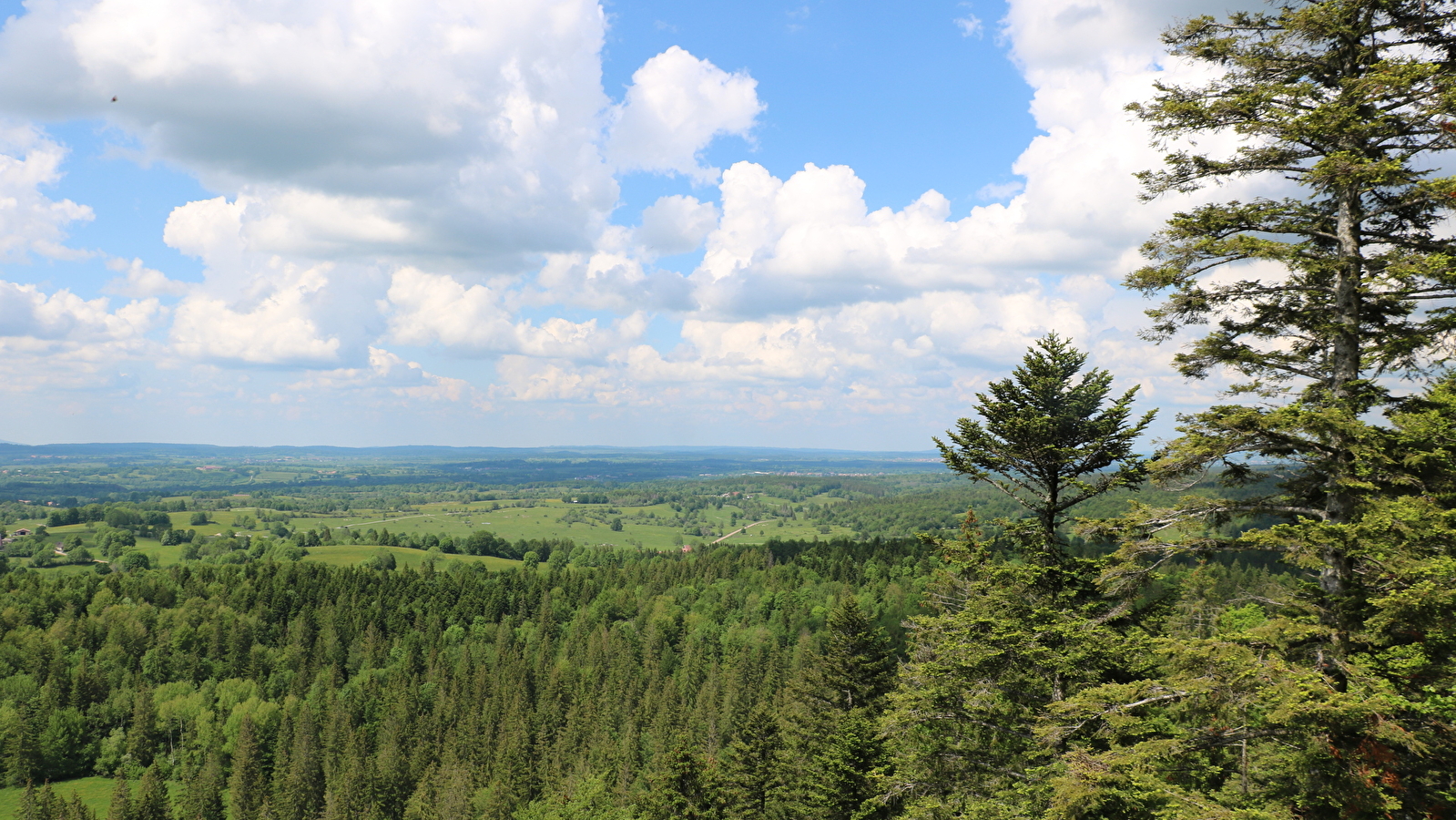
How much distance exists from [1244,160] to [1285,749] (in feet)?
37.7

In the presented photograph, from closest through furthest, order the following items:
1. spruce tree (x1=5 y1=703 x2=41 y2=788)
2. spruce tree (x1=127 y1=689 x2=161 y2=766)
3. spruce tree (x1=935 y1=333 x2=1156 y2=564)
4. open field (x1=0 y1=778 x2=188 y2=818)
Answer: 1. spruce tree (x1=935 y1=333 x2=1156 y2=564)
2. open field (x1=0 y1=778 x2=188 y2=818)
3. spruce tree (x1=5 y1=703 x2=41 y2=788)
4. spruce tree (x1=127 y1=689 x2=161 y2=766)

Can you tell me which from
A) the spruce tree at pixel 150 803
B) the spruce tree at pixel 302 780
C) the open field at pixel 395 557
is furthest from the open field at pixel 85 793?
the open field at pixel 395 557

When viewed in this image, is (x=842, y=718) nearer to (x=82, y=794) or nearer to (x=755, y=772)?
(x=755, y=772)

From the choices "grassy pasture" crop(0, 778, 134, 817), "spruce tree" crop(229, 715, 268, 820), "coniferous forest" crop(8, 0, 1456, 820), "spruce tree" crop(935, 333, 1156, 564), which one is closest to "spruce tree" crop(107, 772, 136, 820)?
"spruce tree" crop(229, 715, 268, 820)

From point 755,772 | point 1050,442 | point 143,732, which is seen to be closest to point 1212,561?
point 1050,442

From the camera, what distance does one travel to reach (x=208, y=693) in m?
103

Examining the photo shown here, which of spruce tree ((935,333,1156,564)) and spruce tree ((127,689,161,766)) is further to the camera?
spruce tree ((127,689,161,766))

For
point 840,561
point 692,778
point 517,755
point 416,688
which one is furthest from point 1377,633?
point 840,561

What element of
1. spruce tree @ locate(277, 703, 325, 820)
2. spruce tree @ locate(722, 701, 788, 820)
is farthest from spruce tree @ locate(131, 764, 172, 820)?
spruce tree @ locate(722, 701, 788, 820)

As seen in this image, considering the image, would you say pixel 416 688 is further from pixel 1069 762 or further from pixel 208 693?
pixel 1069 762

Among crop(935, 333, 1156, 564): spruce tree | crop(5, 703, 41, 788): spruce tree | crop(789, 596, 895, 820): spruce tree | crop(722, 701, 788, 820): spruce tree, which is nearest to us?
crop(935, 333, 1156, 564): spruce tree

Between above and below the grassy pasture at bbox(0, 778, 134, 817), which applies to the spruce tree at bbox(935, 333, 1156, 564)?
above

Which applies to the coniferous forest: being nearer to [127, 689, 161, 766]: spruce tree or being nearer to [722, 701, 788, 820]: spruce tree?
[722, 701, 788, 820]: spruce tree

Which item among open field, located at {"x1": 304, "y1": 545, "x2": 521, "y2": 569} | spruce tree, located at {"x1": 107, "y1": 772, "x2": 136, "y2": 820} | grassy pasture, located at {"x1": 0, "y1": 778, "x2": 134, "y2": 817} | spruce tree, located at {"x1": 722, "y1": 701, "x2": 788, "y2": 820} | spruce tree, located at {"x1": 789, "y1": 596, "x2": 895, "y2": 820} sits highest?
spruce tree, located at {"x1": 789, "y1": 596, "x2": 895, "y2": 820}
